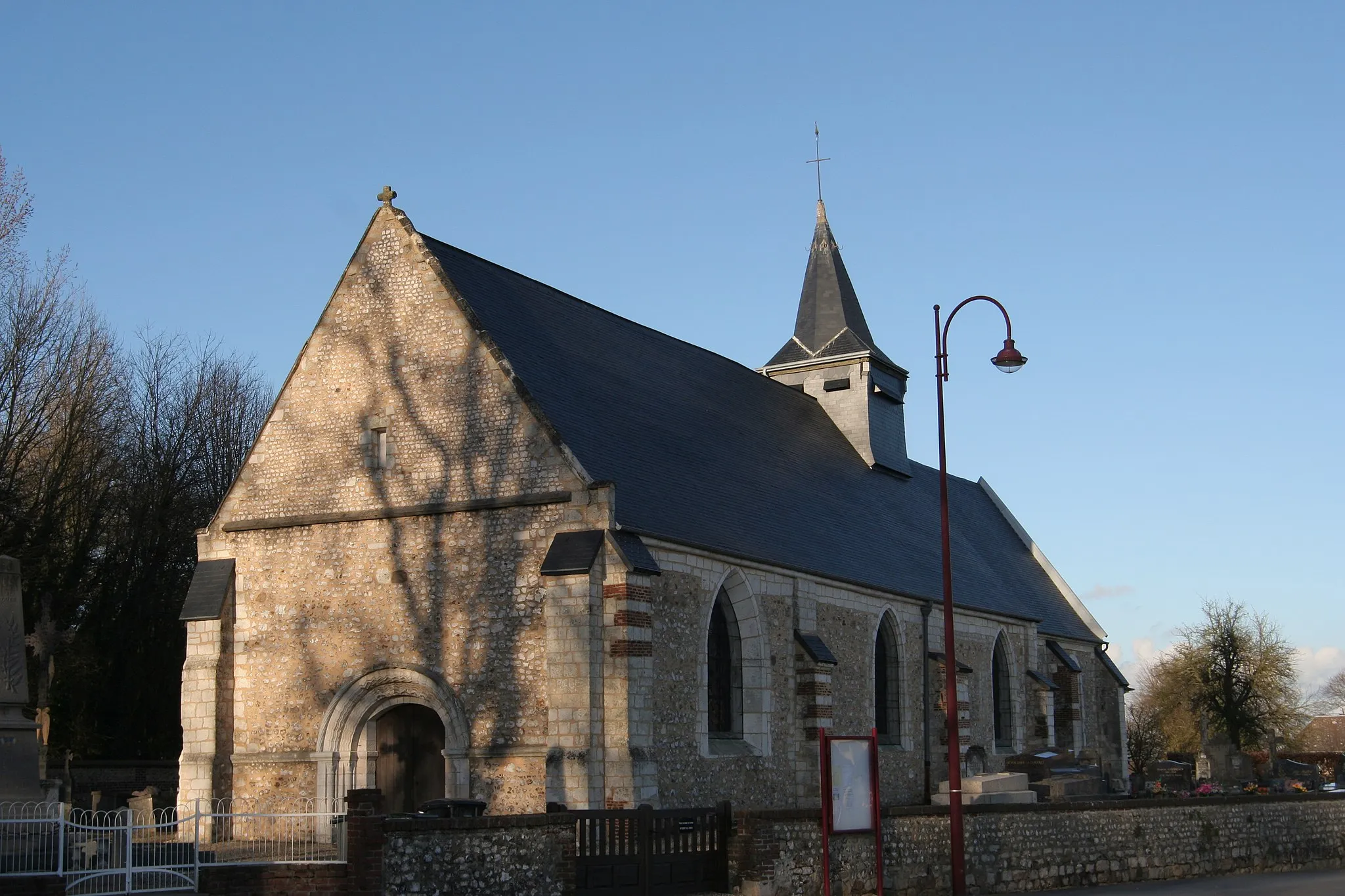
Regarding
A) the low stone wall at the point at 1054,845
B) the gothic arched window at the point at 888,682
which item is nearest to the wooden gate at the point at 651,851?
the low stone wall at the point at 1054,845

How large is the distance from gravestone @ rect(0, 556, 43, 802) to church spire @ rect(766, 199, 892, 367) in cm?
2122

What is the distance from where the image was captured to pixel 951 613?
60.0 feet

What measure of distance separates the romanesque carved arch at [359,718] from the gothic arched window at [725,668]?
4337 mm

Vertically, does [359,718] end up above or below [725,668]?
below

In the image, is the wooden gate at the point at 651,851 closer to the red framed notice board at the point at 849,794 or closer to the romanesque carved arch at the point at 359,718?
the red framed notice board at the point at 849,794

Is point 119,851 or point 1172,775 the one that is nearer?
point 119,851

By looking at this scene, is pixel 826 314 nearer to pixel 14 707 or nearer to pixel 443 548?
pixel 443 548

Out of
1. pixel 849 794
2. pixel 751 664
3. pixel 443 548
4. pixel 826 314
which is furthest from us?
pixel 826 314

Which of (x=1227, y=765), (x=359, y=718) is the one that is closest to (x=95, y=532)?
(x=359, y=718)

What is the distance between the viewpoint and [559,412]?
70.8 ft

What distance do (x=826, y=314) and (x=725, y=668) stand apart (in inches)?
577

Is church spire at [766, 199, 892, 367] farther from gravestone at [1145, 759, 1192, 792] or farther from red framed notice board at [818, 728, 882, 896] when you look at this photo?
red framed notice board at [818, 728, 882, 896]

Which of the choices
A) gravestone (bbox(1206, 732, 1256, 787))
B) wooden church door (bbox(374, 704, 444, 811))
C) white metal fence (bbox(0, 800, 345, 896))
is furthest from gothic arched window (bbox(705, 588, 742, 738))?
gravestone (bbox(1206, 732, 1256, 787))

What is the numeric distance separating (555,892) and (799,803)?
997cm
